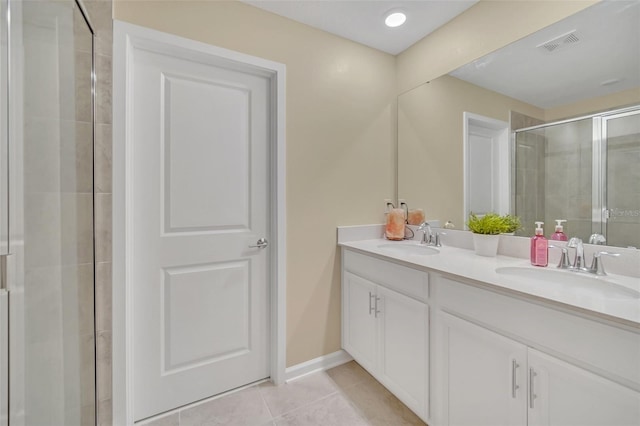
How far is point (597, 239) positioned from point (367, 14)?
1758 mm

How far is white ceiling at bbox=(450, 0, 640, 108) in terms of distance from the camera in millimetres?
1148

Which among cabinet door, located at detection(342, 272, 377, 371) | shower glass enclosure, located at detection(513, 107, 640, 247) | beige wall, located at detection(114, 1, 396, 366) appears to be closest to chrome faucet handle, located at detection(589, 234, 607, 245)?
shower glass enclosure, located at detection(513, 107, 640, 247)

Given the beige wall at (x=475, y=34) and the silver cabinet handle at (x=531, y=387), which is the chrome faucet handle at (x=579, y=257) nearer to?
the silver cabinet handle at (x=531, y=387)

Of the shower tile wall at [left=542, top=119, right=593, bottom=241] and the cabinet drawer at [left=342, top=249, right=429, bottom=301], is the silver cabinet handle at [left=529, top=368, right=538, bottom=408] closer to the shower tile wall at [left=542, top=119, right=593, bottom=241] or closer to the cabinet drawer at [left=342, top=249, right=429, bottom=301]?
the cabinet drawer at [left=342, top=249, right=429, bottom=301]

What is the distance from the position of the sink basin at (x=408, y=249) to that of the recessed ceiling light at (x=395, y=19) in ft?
4.86

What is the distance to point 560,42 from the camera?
4.41ft

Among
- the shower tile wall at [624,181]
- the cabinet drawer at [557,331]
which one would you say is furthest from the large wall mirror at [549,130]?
the cabinet drawer at [557,331]

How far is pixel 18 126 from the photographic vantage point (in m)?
0.83

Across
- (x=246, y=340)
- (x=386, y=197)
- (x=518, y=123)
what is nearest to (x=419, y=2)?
(x=518, y=123)

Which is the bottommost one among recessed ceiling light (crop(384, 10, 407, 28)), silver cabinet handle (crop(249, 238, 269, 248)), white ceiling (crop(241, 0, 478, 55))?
silver cabinet handle (crop(249, 238, 269, 248))

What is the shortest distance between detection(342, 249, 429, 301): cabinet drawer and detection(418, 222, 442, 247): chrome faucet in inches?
19.8

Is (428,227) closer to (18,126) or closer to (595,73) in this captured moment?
(595,73)

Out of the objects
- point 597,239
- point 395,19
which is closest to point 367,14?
point 395,19

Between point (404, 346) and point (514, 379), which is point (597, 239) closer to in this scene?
point (514, 379)
